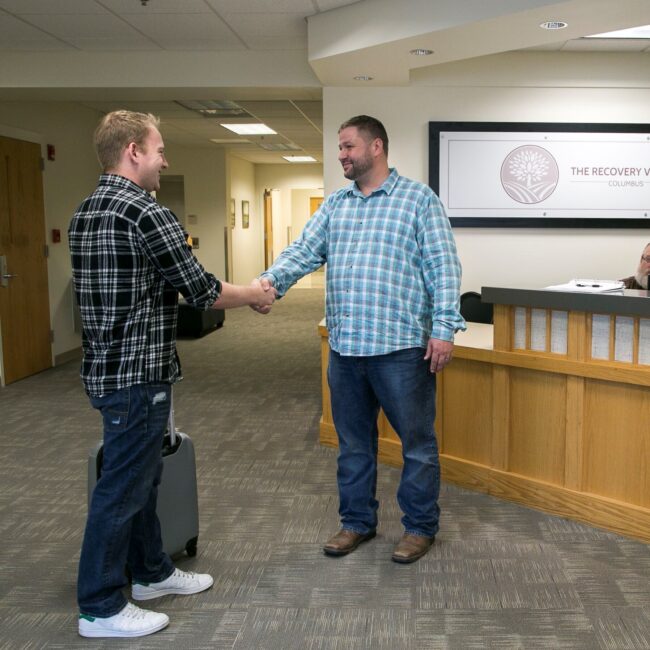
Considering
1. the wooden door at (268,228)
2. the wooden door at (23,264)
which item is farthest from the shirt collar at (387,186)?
the wooden door at (268,228)

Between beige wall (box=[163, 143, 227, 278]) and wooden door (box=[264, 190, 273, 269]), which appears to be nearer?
beige wall (box=[163, 143, 227, 278])

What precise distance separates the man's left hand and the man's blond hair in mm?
1063

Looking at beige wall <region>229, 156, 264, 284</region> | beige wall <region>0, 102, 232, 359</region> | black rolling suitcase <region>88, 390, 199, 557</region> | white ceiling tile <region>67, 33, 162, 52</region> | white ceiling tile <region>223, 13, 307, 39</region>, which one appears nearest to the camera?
black rolling suitcase <region>88, 390, 199, 557</region>

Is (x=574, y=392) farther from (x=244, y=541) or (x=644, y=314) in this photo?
(x=244, y=541)

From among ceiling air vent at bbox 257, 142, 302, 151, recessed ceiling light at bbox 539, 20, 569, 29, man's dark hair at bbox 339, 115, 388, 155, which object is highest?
ceiling air vent at bbox 257, 142, 302, 151

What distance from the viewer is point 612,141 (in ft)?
16.5

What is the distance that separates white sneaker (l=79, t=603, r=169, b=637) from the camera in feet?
6.64

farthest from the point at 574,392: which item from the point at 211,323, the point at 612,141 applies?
the point at 211,323

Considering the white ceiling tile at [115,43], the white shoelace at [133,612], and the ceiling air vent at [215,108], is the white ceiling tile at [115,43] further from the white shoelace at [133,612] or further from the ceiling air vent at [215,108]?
the white shoelace at [133,612]

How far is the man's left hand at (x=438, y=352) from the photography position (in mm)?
2370

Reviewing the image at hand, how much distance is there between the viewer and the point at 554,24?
3611 mm

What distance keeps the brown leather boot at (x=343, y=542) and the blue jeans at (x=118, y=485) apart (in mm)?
743

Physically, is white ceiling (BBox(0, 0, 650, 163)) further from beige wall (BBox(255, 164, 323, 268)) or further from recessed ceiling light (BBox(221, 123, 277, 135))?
beige wall (BBox(255, 164, 323, 268))

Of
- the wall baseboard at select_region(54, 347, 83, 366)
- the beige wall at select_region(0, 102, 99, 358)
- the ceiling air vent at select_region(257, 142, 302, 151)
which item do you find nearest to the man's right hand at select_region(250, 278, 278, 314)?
the beige wall at select_region(0, 102, 99, 358)
